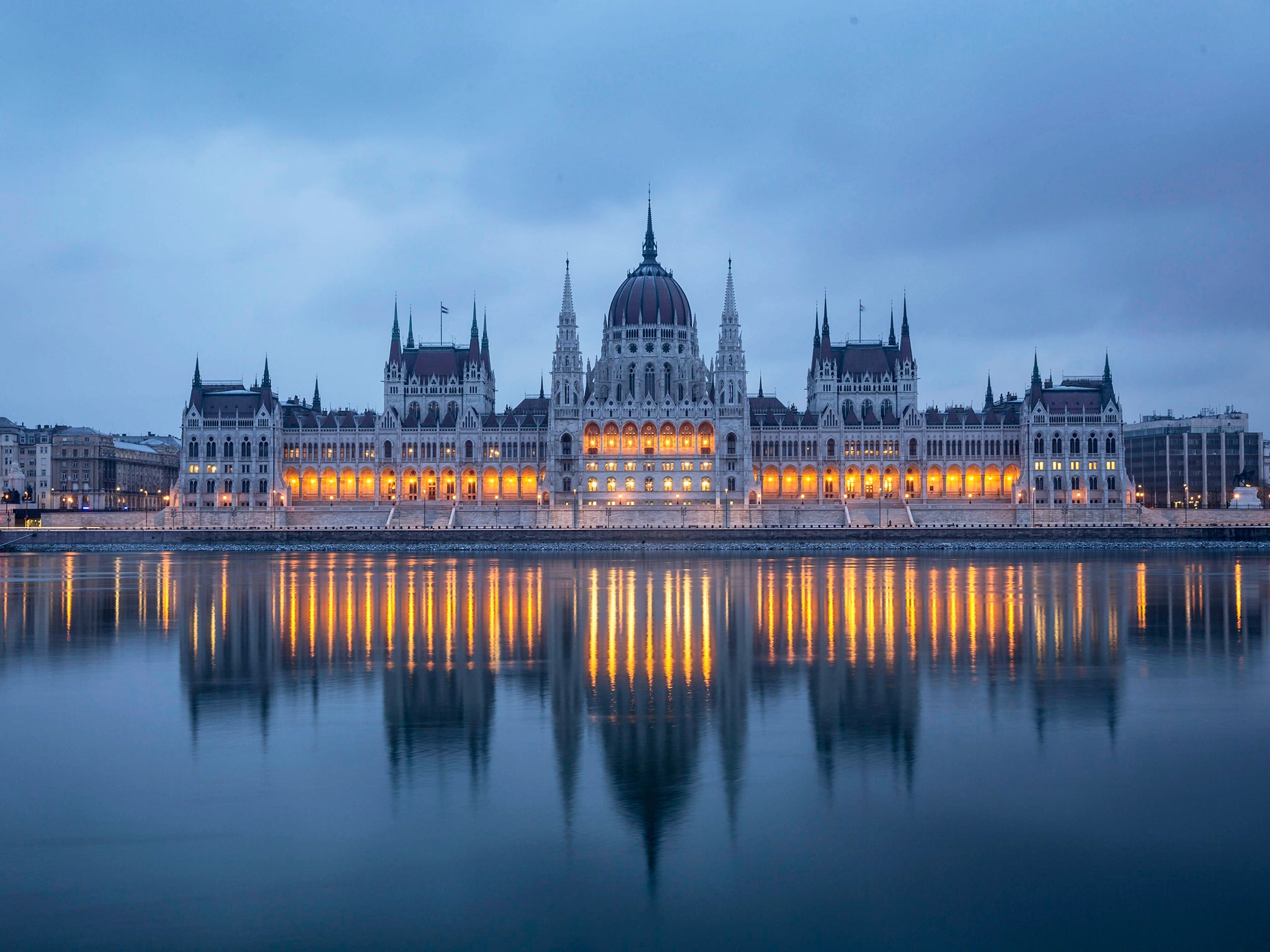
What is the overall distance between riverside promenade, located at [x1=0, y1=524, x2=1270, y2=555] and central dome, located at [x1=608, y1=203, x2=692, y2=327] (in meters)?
31.1

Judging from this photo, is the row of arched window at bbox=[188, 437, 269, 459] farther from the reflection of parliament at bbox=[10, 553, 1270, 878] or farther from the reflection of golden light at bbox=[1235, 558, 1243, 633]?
the reflection of golden light at bbox=[1235, 558, 1243, 633]

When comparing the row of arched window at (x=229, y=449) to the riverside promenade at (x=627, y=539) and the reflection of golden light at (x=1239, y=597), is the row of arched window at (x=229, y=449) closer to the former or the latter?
the riverside promenade at (x=627, y=539)

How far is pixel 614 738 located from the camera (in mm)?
18047

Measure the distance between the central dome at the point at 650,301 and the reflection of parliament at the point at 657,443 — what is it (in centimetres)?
24

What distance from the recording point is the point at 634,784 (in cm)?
1534

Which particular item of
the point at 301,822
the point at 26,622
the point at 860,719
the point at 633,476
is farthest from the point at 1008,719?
the point at 633,476

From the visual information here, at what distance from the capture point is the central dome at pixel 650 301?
380ft

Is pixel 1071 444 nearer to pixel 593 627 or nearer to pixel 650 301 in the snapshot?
pixel 650 301

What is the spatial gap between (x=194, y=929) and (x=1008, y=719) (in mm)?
14008

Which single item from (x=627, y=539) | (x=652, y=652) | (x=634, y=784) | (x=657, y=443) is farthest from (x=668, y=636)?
(x=657, y=443)

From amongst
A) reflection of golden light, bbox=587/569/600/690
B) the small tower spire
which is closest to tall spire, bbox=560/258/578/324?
the small tower spire

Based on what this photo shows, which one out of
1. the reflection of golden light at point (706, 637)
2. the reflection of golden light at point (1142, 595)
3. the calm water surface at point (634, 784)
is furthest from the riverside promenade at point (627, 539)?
the calm water surface at point (634, 784)

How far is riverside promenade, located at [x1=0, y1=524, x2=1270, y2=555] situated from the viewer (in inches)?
3398

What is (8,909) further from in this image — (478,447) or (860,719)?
(478,447)
